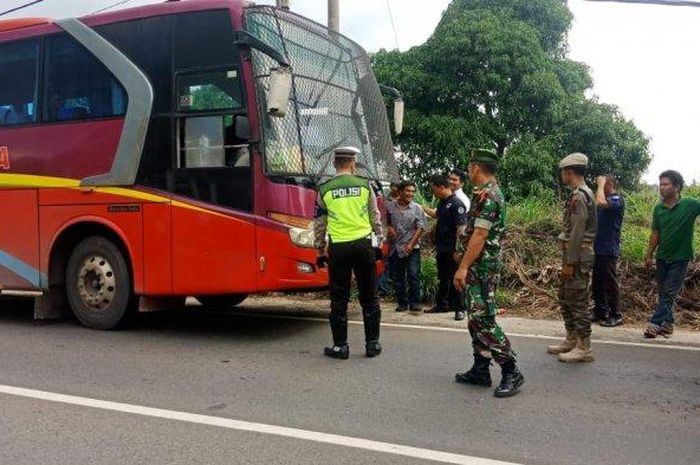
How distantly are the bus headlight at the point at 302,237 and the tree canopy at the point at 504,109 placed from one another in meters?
9.33

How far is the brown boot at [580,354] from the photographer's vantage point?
233 inches

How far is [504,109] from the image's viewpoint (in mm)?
16672

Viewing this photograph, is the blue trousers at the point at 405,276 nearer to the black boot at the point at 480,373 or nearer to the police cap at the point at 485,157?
the black boot at the point at 480,373

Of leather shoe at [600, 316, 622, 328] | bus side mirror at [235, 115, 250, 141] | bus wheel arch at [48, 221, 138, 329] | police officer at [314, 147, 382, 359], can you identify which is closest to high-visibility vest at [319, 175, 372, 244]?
police officer at [314, 147, 382, 359]

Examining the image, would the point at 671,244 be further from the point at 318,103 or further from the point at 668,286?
the point at 318,103

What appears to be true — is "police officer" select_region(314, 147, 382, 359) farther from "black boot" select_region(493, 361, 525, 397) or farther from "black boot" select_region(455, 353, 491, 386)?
"black boot" select_region(493, 361, 525, 397)

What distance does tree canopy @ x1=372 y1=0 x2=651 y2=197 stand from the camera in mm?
→ 15641

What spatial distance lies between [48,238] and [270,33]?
3.26 meters

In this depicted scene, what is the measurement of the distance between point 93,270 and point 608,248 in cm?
560

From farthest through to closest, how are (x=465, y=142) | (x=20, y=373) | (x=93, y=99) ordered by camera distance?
(x=465, y=142) → (x=93, y=99) → (x=20, y=373)

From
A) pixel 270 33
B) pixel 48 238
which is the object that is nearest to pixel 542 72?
pixel 270 33

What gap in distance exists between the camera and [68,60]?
7.46 metres

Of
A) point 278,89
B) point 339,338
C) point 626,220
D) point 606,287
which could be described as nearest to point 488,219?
point 339,338

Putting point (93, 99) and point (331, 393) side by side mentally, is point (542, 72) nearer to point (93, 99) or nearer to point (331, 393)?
point (93, 99)
